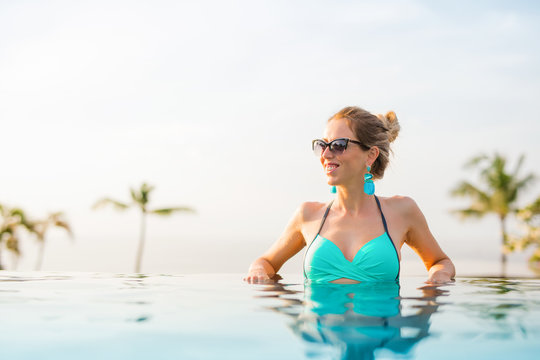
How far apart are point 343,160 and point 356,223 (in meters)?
0.57

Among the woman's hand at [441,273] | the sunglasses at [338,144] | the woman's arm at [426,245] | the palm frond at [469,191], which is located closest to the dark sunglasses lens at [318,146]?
the sunglasses at [338,144]

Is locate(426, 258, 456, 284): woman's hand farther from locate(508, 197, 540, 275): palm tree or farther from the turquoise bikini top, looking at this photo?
locate(508, 197, 540, 275): palm tree

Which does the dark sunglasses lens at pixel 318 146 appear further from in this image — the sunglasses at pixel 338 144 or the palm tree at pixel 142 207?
the palm tree at pixel 142 207

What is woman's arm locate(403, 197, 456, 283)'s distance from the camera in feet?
15.1

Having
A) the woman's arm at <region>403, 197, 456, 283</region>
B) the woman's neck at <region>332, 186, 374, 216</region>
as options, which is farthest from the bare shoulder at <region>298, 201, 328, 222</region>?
the woman's arm at <region>403, 197, 456, 283</region>

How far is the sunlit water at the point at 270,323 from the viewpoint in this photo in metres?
1.93

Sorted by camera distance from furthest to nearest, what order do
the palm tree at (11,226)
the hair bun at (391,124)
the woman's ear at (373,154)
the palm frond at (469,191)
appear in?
the palm frond at (469,191) < the palm tree at (11,226) < the hair bun at (391,124) < the woman's ear at (373,154)

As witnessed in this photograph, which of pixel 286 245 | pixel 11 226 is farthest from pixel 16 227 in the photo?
pixel 286 245

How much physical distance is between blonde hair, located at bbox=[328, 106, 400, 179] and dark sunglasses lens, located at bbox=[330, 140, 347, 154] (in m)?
0.14

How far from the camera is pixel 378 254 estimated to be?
4.40 metres

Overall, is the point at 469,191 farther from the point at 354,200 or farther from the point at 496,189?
the point at 354,200

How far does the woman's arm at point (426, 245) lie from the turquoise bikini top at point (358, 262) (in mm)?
295

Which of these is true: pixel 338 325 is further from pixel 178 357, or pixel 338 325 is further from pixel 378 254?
pixel 378 254

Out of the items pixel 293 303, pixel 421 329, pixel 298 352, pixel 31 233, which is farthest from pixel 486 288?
pixel 31 233
